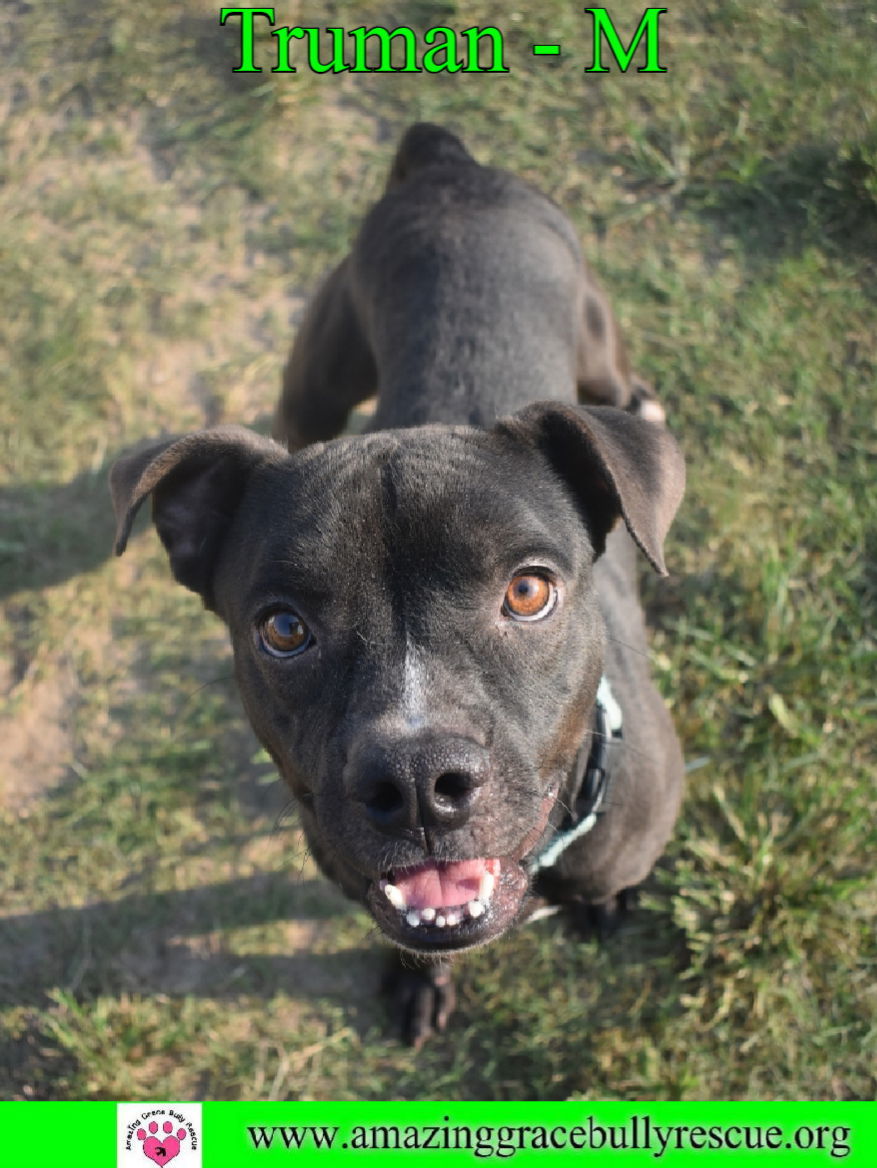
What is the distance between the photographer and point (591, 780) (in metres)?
3.49

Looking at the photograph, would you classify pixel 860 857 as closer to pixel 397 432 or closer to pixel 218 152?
pixel 397 432

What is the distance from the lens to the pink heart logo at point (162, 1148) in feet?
12.4

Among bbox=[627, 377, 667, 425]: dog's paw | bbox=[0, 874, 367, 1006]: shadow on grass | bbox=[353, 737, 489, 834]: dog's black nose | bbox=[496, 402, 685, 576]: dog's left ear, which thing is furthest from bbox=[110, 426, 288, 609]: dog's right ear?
bbox=[627, 377, 667, 425]: dog's paw

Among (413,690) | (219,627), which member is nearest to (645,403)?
(219,627)

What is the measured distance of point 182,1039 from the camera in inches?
182

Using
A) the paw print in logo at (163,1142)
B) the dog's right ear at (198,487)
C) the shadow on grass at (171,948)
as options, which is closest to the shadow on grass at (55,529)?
the shadow on grass at (171,948)

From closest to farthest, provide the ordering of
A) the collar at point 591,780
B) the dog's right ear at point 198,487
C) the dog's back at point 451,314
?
the dog's right ear at point 198,487 < the collar at point 591,780 < the dog's back at point 451,314

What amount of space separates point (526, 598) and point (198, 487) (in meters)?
1.14

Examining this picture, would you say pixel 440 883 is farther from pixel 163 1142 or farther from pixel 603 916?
pixel 603 916

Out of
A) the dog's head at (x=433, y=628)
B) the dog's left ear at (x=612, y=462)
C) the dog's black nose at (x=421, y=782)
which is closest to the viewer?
the dog's black nose at (x=421, y=782)

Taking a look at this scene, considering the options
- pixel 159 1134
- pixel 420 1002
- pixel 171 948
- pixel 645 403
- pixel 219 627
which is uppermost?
pixel 645 403

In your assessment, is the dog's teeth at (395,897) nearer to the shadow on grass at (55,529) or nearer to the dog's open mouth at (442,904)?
the dog's open mouth at (442,904)

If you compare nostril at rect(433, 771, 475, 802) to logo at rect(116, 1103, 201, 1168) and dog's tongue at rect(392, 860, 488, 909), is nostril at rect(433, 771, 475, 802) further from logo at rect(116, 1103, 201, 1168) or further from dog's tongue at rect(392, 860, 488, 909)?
logo at rect(116, 1103, 201, 1168)

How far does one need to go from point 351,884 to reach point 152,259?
15.0 feet
